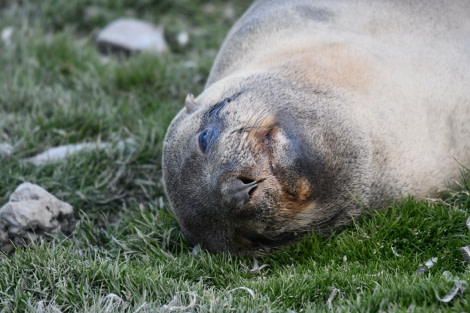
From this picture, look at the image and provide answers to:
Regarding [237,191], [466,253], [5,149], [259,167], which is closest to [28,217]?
[5,149]

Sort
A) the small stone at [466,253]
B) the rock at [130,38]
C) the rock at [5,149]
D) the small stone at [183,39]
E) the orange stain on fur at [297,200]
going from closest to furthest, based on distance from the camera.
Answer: the orange stain on fur at [297,200] < the small stone at [466,253] < the rock at [5,149] < the rock at [130,38] < the small stone at [183,39]

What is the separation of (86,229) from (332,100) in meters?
2.10

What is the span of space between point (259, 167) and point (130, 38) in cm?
507

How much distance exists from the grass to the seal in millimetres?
222

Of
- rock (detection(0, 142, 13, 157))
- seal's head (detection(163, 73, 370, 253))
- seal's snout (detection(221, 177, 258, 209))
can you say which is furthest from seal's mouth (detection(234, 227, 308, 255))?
rock (detection(0, 142, 13, 157))

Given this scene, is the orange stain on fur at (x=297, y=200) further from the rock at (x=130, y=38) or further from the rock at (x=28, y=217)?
the rock at (x=130, y=38)

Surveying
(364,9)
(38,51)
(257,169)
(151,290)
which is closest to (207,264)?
(151,290)

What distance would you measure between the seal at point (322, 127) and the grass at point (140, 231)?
0.22 metres

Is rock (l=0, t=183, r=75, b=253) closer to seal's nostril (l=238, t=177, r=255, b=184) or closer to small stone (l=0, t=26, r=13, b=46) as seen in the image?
seal's nostril (l=238, t=177, r=255, b=184)

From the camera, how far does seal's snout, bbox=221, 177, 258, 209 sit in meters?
4.47

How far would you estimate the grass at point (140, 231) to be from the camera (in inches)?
176

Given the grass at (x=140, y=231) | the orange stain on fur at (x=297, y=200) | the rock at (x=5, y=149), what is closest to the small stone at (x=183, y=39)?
the grass at (x=140, y=231)

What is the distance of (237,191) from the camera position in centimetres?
449

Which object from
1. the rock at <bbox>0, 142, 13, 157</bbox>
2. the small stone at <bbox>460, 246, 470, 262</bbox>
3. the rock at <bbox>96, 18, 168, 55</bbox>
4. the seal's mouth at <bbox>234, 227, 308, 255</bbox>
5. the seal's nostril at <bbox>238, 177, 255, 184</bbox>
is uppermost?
the seal's nostril at <bbox>238, 177, 255, 184</bbox>
